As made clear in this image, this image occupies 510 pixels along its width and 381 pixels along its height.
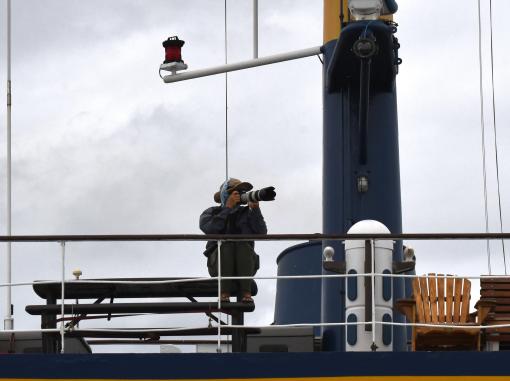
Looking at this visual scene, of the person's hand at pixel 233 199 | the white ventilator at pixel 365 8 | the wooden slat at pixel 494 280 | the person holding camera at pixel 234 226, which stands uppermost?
the white ventilator at pixel 365 8

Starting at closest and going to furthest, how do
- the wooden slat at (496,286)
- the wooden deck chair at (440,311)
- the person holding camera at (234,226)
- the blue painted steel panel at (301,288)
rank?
the wooden deck chair at (440,311)
the wooden slat at (496,286)
the person holding camera at (234,226)
the blue painted steel panel at (301,288)

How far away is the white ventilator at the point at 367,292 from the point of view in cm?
1498

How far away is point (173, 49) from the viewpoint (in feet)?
64.7

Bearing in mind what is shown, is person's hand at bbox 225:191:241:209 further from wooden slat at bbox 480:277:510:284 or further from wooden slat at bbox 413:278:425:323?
wooden slat at bbox 480:277:510:284

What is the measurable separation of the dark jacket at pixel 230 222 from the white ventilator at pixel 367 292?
129 centimetres

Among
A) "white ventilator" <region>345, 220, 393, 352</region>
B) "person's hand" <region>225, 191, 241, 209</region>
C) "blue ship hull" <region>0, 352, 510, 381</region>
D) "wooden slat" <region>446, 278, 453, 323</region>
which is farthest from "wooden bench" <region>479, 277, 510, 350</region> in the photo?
"person's hand" <region>225, 191, 241, 209</region>

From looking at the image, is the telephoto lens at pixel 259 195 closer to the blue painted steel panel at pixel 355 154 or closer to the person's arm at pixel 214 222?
the person's arm at pixel 214 222

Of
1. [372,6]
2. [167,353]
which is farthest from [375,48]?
[167,353]

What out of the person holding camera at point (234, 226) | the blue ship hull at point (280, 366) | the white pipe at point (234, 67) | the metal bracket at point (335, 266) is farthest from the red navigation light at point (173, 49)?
the blue ship hull at point (280, 366)

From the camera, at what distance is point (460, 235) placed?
14211 mm

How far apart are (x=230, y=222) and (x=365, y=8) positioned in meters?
2.38

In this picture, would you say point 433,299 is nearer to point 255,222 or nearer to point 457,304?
point 457,304

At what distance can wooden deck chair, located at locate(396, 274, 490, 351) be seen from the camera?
14867 millimetres

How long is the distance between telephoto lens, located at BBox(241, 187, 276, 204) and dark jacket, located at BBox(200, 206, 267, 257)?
132 millimetres
